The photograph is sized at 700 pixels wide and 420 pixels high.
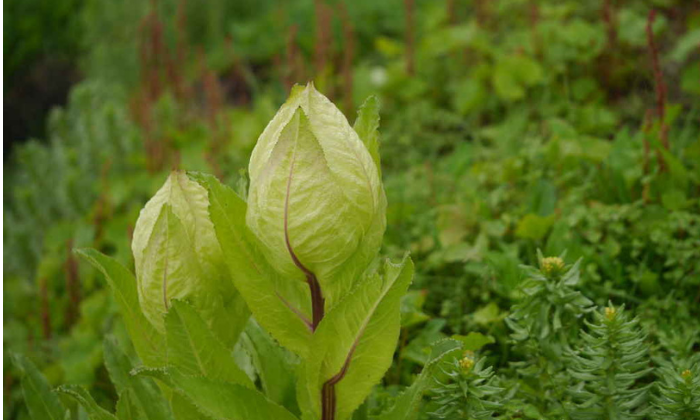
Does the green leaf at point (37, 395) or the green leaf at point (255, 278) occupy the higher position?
the green leaf at point (255, 278)

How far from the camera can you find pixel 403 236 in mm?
2324

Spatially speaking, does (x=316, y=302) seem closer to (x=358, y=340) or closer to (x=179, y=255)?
(x=358, y=340)

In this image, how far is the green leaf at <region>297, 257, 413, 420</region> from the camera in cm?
112

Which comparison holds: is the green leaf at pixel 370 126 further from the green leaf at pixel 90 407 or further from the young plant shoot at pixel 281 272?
the green leaf at pixel 90 407

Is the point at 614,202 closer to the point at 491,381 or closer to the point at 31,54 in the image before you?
the point at 491,381

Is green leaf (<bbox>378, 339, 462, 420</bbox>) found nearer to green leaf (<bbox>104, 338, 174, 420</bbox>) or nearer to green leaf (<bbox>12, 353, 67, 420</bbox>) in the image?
green leaf (<bbox>104, 338, 174, 420</bbox>)

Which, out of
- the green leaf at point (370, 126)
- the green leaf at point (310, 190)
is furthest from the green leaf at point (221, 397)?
the green leaf at point (370, 126)

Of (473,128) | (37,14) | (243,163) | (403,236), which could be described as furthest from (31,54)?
(403,236)

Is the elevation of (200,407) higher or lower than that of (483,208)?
higher

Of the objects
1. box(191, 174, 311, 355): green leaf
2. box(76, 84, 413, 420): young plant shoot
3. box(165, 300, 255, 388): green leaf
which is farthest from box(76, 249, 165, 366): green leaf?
box(191, 174, 311, 355): green leaf

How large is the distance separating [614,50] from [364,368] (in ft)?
7.68

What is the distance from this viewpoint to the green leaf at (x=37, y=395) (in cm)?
153

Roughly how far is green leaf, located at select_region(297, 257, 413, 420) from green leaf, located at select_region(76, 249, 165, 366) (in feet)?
0.93

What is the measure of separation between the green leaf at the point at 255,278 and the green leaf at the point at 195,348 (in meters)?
0.09
